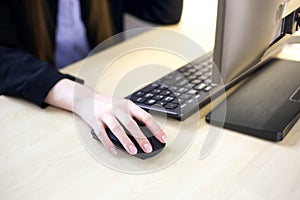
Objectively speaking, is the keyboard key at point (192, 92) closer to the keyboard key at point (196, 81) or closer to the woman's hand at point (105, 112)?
the keyboard key at point (196, 81)

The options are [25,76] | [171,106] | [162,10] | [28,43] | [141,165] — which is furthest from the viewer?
[162,10]

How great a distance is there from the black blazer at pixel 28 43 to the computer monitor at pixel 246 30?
14.9 inches

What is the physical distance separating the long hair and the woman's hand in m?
0.42

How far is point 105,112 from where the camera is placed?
2.51 ft

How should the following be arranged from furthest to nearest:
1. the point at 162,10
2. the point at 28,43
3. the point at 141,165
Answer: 1. the point at 162,10
2. the point at 28,43
3. the point at 141,165

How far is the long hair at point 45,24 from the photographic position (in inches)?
48.6

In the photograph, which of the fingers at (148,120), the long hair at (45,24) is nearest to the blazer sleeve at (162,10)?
the long hair at (45,24)

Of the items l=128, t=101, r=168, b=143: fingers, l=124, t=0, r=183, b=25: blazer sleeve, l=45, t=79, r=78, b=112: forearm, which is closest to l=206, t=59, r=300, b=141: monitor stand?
l=128, t=101, r=168, b=143: fingers

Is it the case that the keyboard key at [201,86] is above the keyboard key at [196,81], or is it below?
below

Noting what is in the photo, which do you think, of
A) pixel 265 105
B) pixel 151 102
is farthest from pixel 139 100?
pixel 265 105

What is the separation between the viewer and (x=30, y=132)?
789 millimetres

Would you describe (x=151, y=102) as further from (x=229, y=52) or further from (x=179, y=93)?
(x=229, y=52)

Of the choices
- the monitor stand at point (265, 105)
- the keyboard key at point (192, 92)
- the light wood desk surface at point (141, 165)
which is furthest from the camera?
the keyboard key at point (192, 92)

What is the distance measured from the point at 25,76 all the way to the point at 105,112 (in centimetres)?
25
